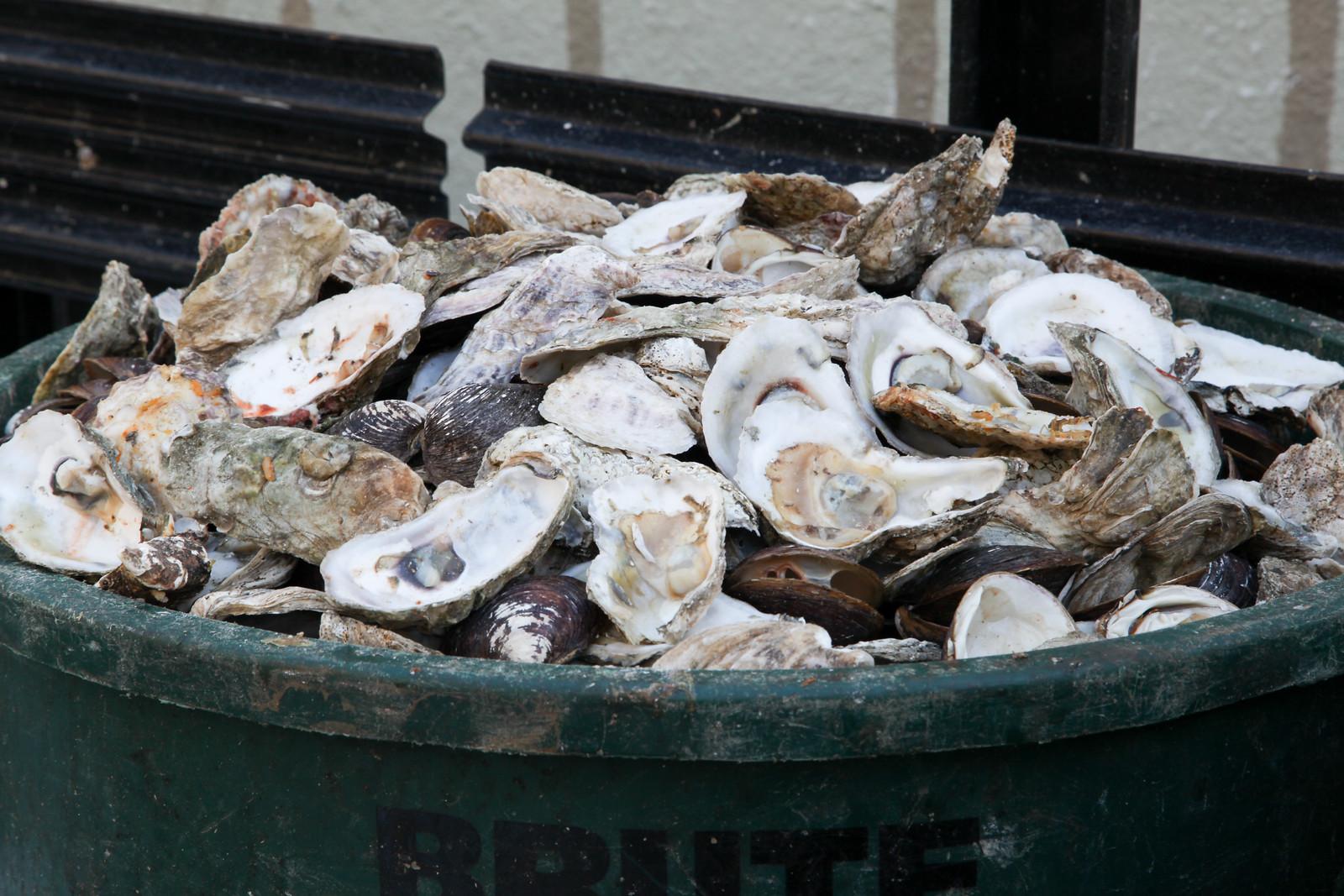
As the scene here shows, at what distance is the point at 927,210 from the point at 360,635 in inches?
35.1

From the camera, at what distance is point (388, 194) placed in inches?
120

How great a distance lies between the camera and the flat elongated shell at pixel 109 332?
5.80 ft

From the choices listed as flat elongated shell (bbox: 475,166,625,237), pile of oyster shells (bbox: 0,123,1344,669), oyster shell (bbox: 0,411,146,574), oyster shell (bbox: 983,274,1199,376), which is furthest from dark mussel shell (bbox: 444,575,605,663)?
flat elongated shell (bbox: 475,166,625,237)

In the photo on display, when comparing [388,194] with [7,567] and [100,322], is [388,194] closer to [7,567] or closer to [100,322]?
[100,322]

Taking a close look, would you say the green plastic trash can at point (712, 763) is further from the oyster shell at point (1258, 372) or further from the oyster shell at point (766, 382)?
the oyster shell at point (1258, 372)

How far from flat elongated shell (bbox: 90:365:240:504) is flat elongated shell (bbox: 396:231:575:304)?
258mm

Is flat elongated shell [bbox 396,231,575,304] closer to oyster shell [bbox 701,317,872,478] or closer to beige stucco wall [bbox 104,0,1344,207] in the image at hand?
oyster shell [bbox 701,317,872,478]

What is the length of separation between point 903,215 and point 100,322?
0.99m

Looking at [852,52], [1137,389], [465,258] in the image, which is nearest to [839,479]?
[1137,389]

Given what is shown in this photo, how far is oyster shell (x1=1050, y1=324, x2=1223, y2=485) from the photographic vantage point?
1447mm

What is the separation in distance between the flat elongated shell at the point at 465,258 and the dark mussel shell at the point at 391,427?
22 centimetres

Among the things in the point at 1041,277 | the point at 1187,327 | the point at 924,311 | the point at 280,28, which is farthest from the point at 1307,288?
the point at 280,28

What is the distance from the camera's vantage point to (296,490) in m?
1.32

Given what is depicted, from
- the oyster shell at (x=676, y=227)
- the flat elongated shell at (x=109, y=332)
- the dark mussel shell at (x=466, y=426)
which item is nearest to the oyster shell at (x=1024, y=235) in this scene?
Answer: the oyster shell at (x=676, y=227)
